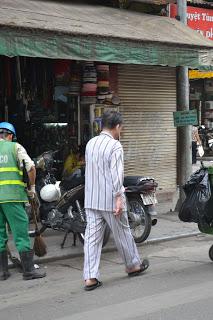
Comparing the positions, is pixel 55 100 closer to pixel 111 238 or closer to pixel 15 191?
pixel 111 238

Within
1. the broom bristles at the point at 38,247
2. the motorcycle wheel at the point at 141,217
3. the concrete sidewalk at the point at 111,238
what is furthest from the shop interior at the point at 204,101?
the broom bristles at the point at 38,247

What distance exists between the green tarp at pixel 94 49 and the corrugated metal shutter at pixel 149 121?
6.11ft

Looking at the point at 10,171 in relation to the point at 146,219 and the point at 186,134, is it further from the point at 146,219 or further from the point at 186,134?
the point at 186,134

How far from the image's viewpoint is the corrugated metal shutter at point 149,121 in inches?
447

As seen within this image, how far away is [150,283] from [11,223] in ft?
5.43

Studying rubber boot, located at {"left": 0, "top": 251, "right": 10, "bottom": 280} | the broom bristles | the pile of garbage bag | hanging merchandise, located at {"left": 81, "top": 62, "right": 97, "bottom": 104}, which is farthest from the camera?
hanging merchandise, located at {"left": 81, "top": 62, "right": 97, "bottom": 104}

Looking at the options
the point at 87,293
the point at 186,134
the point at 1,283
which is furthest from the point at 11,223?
the point at 186,134

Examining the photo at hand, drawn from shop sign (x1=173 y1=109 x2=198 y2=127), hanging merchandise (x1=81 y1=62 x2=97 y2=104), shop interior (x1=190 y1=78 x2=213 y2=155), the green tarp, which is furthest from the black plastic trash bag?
shop interior (x1=190 y1=78 x2=213 y2=155)

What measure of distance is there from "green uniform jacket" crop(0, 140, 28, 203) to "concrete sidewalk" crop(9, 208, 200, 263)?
1.38 meters

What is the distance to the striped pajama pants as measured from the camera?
5.86 metres

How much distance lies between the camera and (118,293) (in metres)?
5.69

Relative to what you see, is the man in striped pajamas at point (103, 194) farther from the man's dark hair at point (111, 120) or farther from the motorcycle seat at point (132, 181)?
the motorcycle seat at point (132, 181)

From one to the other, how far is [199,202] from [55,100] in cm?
479

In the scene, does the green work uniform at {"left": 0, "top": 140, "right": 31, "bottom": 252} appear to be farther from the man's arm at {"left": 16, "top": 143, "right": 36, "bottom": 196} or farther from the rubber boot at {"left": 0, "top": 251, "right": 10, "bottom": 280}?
the rubber boot at {"left": 0, "top": 251, "right": 10, "bottom": 280}
